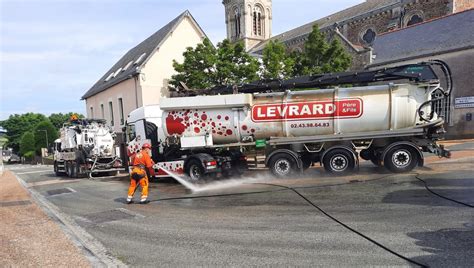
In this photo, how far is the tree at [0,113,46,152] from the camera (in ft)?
257

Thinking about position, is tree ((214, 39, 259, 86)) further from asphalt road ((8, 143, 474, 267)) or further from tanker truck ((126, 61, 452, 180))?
asphalt road ((8, 143, 474, 267))

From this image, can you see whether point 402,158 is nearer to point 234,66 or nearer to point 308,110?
point 308,110

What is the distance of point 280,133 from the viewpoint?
11070 millimetres

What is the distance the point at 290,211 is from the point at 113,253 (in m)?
3.43

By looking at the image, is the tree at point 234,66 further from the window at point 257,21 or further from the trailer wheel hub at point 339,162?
the window at point 257,21

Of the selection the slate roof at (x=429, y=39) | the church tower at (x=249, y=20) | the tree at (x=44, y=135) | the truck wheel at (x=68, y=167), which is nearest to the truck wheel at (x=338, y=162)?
the truck wheel at (x=68, y=167)

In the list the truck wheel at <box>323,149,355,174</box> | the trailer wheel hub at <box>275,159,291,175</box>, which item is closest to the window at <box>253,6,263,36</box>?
the trailer wheel hub at <box>275,159,291,175</box>

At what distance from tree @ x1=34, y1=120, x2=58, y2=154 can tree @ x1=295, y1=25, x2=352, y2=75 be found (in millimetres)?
47723

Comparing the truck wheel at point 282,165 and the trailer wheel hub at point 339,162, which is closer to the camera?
the trailer wheel hub at point 339,162

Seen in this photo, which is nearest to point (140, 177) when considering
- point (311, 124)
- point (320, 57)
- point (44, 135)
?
point (311, 124)

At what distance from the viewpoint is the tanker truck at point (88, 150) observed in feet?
56.6

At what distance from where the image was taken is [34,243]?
5426 mm

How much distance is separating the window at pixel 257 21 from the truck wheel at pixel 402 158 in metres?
53.0

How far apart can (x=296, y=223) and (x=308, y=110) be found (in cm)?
559
